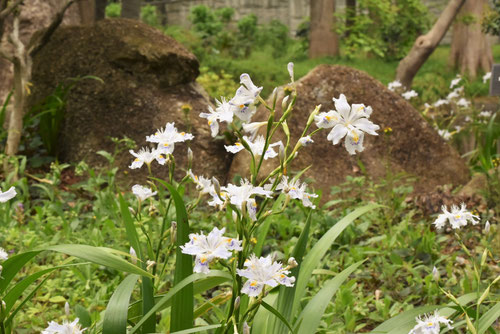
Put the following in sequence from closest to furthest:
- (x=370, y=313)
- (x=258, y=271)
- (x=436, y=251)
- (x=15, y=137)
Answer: (x=258, y=271) < (x=370, y=313) < (x=436, y=251) < (x=15, y=137)

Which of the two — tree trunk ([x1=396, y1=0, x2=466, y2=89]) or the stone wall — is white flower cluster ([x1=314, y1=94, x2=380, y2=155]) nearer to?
tree trunk ([x1=396, y1=0, x2=466, y2=89])

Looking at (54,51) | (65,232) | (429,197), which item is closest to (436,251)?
(429,197)

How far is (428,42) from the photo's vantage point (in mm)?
9805

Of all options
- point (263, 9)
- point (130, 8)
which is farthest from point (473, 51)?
point (263, 9)

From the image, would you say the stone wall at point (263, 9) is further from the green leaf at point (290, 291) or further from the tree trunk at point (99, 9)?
the green leaf at point (290, 291)

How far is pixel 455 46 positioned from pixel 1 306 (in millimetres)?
14008

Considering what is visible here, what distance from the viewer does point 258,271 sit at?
1.61m

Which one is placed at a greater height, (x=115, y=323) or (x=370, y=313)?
(x=115, y=323)

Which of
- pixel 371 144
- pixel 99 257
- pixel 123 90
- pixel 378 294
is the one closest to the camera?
pixel 99 257

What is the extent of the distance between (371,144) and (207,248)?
14.3 feet

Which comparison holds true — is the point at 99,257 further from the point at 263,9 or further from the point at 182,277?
the point at 263,9

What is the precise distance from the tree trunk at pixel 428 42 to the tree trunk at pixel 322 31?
579 cm

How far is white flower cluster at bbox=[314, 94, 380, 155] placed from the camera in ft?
5.56

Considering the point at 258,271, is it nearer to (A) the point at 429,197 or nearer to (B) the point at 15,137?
(A) the point at 429,197
